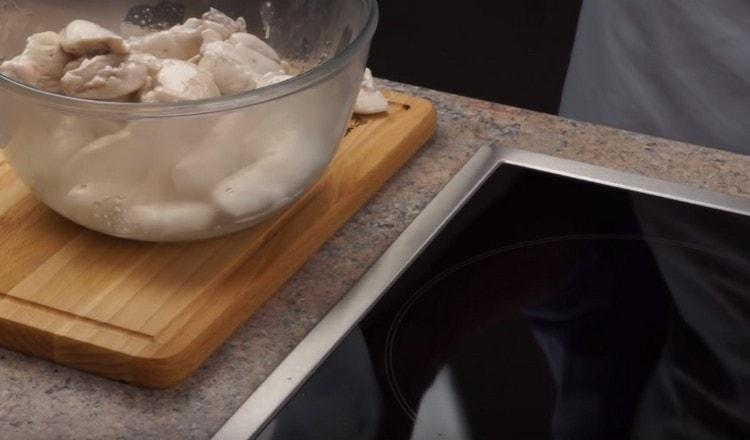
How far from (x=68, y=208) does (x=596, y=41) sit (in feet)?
2.89

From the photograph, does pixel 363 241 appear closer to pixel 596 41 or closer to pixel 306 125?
pixel 306 125

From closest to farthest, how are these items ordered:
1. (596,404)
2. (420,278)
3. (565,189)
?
(596,404), (420,278), (565,189)

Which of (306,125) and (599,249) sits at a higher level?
(306,125)

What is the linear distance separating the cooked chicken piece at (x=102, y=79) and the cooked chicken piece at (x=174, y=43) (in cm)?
7

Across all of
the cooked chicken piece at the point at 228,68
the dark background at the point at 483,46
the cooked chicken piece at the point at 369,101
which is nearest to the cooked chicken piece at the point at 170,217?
the cooked chicken piece at the point at 228,68

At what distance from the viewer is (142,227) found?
85 cm

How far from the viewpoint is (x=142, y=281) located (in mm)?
846

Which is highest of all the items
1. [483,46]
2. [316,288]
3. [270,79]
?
[270,79]

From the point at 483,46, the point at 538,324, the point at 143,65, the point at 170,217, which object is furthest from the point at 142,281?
the point at 483,46

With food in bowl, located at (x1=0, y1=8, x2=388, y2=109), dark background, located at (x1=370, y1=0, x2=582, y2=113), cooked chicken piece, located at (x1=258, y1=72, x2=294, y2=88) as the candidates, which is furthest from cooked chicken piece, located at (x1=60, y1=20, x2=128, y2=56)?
dark background, located at (x1=370, y1=0, x2=582, y2=113)

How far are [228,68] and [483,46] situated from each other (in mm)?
1576

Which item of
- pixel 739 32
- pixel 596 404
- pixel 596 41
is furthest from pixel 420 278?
pixel 596 41

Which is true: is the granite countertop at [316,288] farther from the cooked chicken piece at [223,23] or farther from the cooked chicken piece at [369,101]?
the cooked chicken piece at [223,23]

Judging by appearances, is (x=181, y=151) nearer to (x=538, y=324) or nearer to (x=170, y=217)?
(x=170, y=217)
